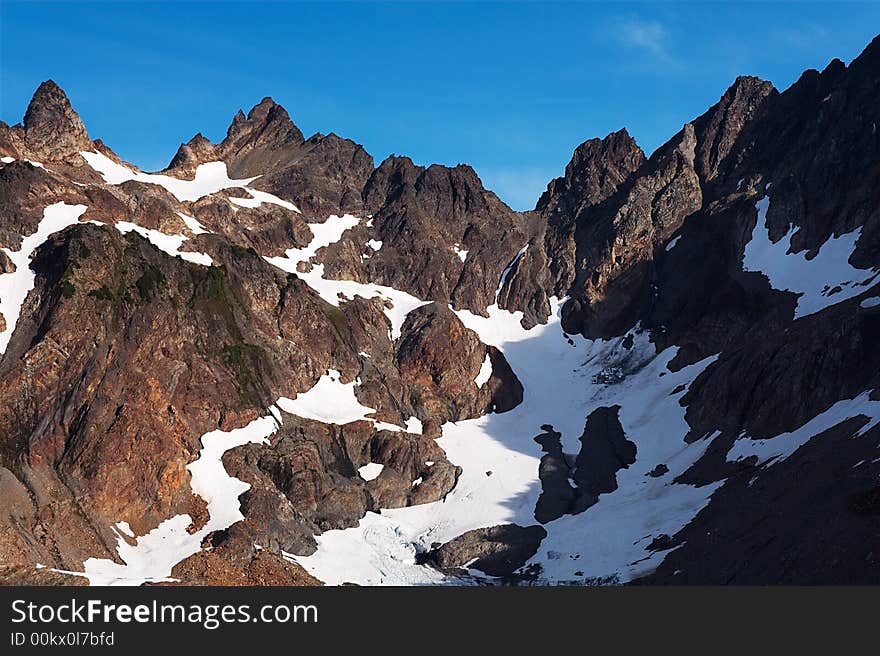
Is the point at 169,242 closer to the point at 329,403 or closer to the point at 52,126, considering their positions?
the point at 329,403

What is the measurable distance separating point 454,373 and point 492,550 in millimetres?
45219

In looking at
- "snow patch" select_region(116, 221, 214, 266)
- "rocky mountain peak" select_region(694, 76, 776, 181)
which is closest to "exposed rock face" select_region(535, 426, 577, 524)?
"snow patch" select_region(116, 221, 214, 266)

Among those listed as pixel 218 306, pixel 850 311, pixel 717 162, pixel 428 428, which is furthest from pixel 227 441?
pixel 717 162

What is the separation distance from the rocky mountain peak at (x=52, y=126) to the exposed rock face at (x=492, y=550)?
11023cm

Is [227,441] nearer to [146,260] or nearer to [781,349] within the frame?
[146,260]

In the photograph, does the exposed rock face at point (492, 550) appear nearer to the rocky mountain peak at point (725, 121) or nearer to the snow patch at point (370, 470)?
the snow patch at point (370, 470)

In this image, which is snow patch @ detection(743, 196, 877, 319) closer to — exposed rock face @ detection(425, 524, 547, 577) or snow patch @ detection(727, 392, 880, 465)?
snow patch @ detection(727, 392, 880, 465)

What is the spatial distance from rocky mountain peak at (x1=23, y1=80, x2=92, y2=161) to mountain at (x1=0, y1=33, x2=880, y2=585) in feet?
1.94

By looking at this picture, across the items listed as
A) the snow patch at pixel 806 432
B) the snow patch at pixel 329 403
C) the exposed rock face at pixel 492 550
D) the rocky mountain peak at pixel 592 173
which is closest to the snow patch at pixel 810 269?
the snow patch at pixel 806 432

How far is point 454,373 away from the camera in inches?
5246

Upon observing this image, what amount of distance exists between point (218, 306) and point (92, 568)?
4740 centimetres

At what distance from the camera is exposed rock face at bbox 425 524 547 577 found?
8969 cm

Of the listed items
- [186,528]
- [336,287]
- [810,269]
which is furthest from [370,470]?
[810,269]

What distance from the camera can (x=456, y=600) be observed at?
33.7 meters
